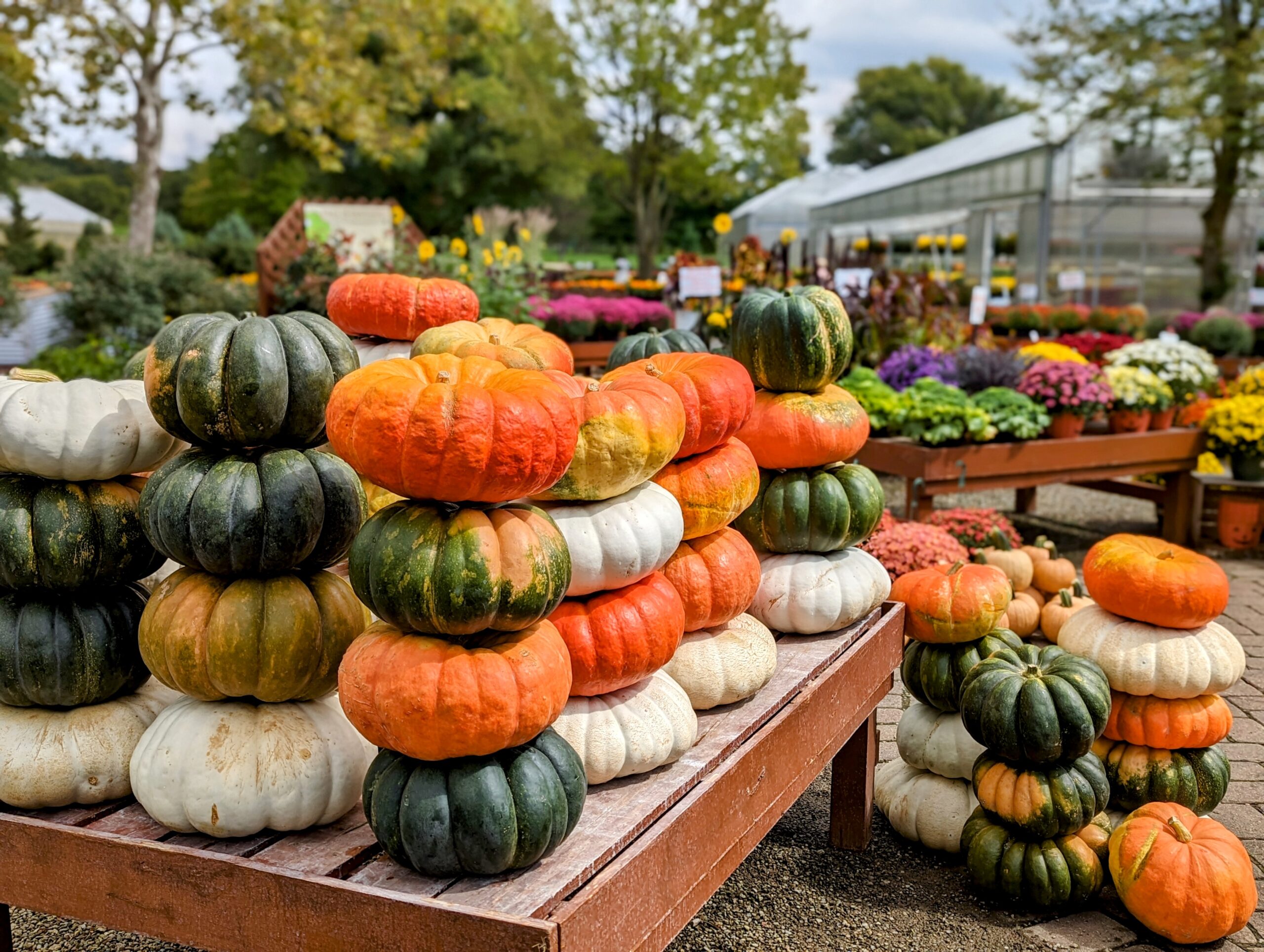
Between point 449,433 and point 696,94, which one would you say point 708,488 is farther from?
point 696,94

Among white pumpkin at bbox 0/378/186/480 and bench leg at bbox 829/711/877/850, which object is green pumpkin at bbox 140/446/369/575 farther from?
bench leg at bbox 829/711/877/850

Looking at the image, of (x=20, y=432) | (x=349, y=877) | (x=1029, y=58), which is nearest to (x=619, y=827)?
(x=349, y=877)

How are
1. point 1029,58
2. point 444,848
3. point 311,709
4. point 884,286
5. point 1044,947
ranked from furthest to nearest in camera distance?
1. point 1029,58
2. point 884,286
3. point 1044,947
4. point 311,709
5. point 444,848

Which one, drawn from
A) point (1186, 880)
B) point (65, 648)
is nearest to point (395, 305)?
point (65, 648)

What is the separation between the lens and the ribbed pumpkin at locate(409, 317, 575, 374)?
83.4 inches

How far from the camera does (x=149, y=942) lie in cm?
269

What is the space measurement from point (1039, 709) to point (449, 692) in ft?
5.69

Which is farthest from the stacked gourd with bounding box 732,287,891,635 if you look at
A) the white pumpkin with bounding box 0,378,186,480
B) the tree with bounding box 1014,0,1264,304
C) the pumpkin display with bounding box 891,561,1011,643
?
the tree with bounding box 1014,0,1264,304

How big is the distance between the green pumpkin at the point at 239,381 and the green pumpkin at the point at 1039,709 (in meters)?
1.84

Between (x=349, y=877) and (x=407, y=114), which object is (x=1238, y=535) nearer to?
(x=349, y=877)

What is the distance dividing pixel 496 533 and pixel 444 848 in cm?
45

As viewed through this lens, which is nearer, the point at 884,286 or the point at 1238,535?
the point at 1238,535

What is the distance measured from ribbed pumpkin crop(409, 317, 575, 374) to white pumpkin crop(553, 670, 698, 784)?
67cm

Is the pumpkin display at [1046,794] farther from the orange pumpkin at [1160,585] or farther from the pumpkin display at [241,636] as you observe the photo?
the pumpkin display at [241,636]
